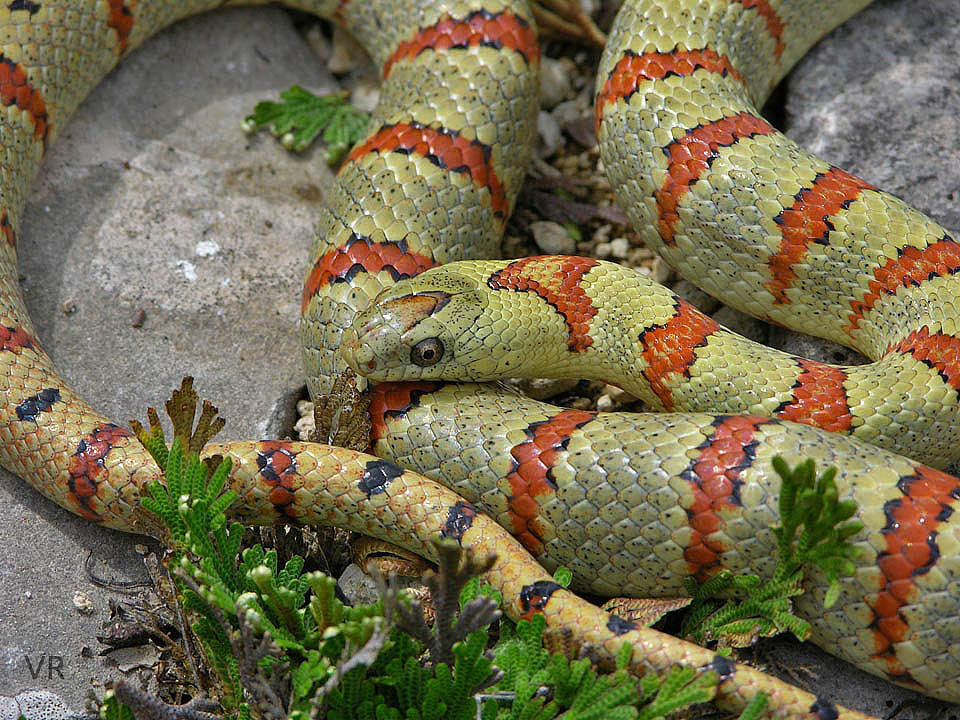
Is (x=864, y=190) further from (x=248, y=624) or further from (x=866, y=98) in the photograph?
(x=248, y=624)

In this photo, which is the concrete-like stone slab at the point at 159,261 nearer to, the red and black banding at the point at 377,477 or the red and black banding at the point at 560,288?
the red and black banding at the point at 377,477

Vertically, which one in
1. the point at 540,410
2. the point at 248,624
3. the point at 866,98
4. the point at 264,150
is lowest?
the point at 248,624

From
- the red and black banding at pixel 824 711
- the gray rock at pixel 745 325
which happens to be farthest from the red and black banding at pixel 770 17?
the red and black banding at pixel 824 711

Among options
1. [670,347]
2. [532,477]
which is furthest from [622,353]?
[532,477]

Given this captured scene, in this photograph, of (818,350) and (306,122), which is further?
(306,122)

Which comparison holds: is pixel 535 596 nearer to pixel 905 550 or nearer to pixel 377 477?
pixel 377 477

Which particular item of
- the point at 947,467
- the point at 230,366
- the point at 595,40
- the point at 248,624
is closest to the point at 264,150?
the point at 230,366
